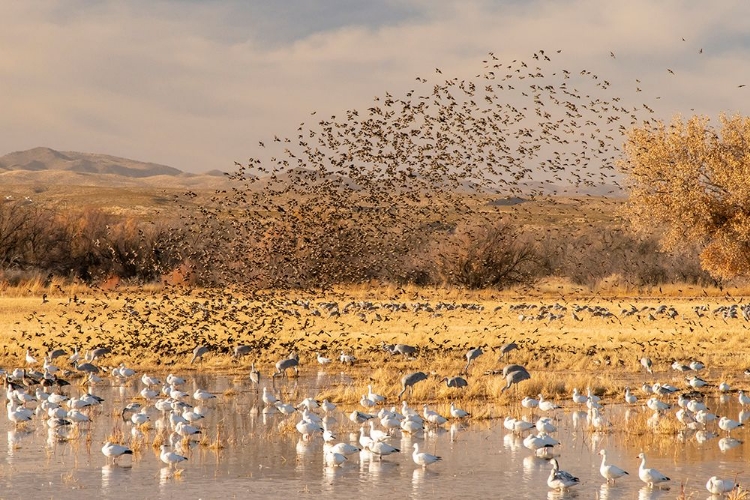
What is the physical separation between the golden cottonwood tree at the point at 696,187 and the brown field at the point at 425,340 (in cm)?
272

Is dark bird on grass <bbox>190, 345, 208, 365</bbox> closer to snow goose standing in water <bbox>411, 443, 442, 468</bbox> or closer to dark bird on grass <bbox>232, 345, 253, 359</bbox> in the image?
dark bird on grass <bbox>232, 345, 253, 359</bbox>

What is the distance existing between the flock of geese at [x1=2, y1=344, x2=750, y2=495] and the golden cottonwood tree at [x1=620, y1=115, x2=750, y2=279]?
1728cm

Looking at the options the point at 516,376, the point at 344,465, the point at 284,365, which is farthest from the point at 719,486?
the point at 284,365

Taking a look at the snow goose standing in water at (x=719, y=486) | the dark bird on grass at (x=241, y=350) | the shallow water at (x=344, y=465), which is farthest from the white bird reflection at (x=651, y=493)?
the dark bird on grass at (x=241, y=350)

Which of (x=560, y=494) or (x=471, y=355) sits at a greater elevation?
(x=471, y=355)

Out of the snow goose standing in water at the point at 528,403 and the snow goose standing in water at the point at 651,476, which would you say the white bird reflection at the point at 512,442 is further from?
the snow goose standing in water at the point at 651,476

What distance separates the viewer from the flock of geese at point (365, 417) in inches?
546

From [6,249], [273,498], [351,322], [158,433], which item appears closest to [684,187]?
[351,322]

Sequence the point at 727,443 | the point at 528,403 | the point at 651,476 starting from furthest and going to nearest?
the point at 528,403 < the point at 727,443 < the point at 651,476

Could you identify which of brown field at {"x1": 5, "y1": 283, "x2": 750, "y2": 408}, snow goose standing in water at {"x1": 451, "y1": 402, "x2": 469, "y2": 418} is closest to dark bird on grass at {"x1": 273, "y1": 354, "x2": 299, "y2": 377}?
brown field at {"x1": 5, "y1": 283, "x2": 750, "y2": 408}

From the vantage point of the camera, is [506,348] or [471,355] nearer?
[471,355]

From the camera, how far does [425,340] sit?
30672 mm

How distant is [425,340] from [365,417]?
14004mm

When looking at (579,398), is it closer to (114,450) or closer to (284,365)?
(284,365)
